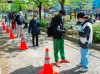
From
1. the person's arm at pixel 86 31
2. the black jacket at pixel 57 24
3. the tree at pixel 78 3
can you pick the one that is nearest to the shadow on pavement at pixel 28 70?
the black jacket at pixel 57 24

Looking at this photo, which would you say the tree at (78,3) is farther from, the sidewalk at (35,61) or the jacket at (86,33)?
the jacket at (86,33)

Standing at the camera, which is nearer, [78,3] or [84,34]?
[84,34]

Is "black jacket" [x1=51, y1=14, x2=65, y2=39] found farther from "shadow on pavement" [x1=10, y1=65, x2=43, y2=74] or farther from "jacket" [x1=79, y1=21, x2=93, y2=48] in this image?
"shadow on pavement" [x1=10, y1=65, x2=43, y2=74]

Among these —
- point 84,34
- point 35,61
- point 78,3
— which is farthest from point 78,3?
point 84,34

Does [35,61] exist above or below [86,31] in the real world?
below

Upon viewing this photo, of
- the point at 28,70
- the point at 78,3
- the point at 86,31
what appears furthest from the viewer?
the point at 78,3

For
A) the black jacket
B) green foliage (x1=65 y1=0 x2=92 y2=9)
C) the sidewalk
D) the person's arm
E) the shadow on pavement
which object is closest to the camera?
the person's arm

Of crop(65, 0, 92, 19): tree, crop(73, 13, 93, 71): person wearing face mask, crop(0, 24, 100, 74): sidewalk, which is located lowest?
crop(0, 24, 100, 74): sidewalk

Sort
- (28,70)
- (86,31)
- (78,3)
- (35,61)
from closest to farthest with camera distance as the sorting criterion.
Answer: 1. (86,31)
2. (28,70)
3. (35,61)
4. (78,3)

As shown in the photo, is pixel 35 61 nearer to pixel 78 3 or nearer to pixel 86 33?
pixel 86 33

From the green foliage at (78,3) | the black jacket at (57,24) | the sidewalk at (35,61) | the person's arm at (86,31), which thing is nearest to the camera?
the person's arm at (86,31)

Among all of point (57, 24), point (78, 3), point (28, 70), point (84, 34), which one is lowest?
point (28, 70)

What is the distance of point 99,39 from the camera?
12.6 meters

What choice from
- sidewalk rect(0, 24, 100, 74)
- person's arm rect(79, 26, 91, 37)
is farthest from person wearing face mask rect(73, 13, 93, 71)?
→ sidewalk rect(0, 24, 100, 74)
